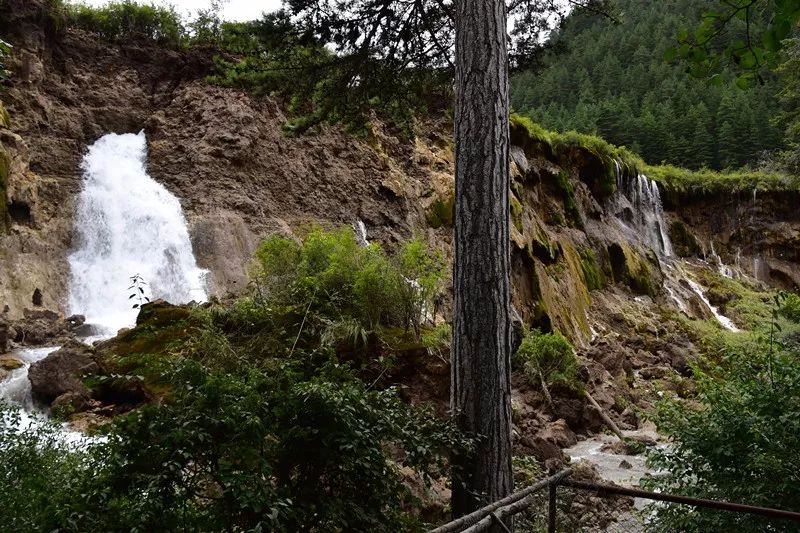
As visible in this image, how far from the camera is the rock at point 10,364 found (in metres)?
9.15

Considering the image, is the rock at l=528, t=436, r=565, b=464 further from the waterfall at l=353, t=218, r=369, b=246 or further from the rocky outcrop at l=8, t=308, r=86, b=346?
the waterfall at l=353, t=218, r=369, b=246

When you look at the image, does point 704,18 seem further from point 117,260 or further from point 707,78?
point 117,260

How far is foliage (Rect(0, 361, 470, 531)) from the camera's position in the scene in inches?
108

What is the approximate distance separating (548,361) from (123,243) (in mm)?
11282

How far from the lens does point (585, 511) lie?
6641 mm

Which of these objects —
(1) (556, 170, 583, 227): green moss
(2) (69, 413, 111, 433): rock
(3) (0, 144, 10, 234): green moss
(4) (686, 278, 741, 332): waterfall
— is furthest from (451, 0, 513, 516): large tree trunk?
(4) (686, 278, 741, 332): waterfall

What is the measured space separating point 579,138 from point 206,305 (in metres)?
22.3

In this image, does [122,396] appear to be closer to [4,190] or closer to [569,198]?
[4,190]

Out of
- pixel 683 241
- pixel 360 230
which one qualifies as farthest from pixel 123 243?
pixel 683 241

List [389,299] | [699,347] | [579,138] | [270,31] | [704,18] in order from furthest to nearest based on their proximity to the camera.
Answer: [579,138] → [699,347] → [389,299] → [270,31] → [704,18]

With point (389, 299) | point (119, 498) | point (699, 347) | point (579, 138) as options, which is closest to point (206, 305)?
point (389, 299)

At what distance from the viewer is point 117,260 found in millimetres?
14352

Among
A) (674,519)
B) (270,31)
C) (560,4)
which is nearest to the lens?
(674,519)

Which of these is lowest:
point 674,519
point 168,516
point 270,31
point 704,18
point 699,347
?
point 699,347
